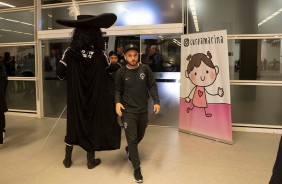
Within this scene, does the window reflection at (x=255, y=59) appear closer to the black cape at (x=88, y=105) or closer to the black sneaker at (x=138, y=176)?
the black cape at (x=88, y=105)

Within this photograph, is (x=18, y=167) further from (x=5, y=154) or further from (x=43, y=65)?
(x=43, y=65)

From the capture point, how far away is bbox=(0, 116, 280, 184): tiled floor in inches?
110

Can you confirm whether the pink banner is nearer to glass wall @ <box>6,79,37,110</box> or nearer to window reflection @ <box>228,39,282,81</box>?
window reflection @ <box>228,39,282,81</box>

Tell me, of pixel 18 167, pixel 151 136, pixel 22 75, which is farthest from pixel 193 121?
pixel 22 75

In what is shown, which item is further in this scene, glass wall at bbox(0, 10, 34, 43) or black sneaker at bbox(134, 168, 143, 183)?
glass wall at bbox(0, 10, 34, 43)

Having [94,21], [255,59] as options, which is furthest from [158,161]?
[255,59]

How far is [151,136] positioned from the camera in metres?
4.36

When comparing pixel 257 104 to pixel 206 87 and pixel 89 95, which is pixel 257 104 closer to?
pixel 206 87

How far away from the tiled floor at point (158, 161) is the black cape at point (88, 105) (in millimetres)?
337

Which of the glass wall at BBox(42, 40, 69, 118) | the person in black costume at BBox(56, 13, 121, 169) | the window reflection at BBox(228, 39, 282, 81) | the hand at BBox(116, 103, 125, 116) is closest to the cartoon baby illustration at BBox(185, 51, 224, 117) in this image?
the window reflection at BBox(228, 39, 282, 81)

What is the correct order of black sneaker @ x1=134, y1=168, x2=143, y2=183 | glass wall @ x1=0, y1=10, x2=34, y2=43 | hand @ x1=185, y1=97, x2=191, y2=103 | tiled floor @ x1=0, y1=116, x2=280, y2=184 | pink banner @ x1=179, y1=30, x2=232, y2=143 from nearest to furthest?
black sneaker @ x1=134, y1=168, x2=143, y2=183
tiled floor @ x1=0, y1=116, x2=280, y2=184
pink banner @ x1=179, y1=30, x2=232, y2=143
hand @ x1=185, y1=97, x2=191, y2=103
glass wall @ x1=0, y1=10, x2=34, y2=43

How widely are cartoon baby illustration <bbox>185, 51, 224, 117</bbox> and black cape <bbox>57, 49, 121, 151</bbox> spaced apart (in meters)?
1.65

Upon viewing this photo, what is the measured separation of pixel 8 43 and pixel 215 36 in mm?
4442

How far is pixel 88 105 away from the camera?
300 centimetres
